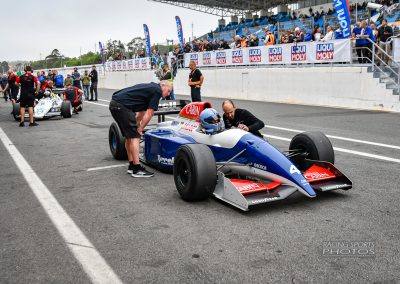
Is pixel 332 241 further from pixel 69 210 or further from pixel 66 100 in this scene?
pixel 66 100

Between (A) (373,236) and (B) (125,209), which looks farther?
(B) (125,209)

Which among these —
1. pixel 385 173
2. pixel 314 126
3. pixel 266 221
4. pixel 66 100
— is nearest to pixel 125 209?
pixel 266 221

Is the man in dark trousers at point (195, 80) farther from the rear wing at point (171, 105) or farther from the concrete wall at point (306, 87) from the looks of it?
the rear wing at point (171, 105)

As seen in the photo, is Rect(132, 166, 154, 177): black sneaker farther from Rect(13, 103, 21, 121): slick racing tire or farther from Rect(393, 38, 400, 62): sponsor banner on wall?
Rect(393, 38, 400, 62): sponsor banner on wall

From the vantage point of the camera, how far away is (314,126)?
11133 millimetres

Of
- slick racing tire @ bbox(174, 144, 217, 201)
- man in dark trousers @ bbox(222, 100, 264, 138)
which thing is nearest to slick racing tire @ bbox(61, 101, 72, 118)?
man in dark trousers @ bbox(222, 100, 264, 138)

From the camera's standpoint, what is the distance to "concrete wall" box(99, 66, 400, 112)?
574 inches

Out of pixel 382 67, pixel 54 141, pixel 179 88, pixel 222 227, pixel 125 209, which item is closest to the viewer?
pixel 222 227

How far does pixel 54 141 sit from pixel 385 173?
23.4 feet

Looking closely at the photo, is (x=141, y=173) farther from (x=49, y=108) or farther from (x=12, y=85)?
(x=12, y=85)

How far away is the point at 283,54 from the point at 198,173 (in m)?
14.7

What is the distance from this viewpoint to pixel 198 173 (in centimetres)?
480

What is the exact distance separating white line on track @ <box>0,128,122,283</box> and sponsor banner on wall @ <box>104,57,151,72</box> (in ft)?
89.4

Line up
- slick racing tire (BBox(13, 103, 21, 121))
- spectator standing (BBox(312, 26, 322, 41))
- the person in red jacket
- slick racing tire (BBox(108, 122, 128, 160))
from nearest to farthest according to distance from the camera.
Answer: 1. slick racing tire (BBox(108, 122, 128, 160))
2. slick racing tire (BBox(13, 103, 21, 121))
3. the person in red jacket
4. spectator standing (BBox(312, 26, 322, 41))
